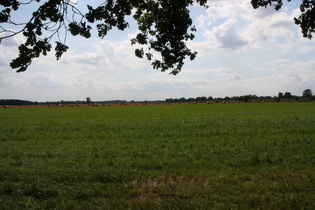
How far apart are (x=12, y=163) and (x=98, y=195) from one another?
5135 millimetres

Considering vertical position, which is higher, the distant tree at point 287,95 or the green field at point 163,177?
the distant tree at point 287,95

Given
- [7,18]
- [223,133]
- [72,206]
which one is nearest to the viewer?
[7,18]

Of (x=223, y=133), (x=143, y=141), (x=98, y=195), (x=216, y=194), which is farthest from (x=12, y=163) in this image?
(x=223, y=133)

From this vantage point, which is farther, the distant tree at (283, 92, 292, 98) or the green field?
the distant tree at (283, 92, 292, 98)

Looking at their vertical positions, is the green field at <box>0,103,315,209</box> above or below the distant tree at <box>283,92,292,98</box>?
below

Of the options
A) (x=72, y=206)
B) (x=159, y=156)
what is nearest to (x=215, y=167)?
(x=159, y=156)

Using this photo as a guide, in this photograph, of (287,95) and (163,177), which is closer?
(163,177)

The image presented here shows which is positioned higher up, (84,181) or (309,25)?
(309,25)

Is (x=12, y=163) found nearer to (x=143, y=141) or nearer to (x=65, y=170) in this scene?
(x=65, y=170)

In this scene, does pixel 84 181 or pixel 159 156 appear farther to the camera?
pixel 159 156

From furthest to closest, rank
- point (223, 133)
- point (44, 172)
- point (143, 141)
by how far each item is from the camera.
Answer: point (223, 133), point (143, 141), point (44, 172)

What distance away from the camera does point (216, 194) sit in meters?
6.25

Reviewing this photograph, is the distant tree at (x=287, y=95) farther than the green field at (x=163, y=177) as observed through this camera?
Yes

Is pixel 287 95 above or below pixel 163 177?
above
